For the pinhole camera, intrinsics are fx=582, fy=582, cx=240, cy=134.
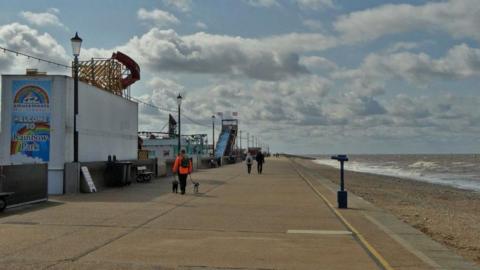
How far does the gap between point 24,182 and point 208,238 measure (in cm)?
739

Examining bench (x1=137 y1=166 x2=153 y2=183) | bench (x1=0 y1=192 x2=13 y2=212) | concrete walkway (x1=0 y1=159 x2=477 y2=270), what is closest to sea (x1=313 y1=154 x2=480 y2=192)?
bench (x1=137 y1=166 x2=153 y2=183)

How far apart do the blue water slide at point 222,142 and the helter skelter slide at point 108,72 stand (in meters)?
64.5

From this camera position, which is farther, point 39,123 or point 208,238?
point 39,123

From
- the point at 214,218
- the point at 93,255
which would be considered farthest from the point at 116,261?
the point at 214,218

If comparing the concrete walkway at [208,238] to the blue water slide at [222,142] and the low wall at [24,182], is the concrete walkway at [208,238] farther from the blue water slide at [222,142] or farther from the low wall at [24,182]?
the blue water slide at [222,142]

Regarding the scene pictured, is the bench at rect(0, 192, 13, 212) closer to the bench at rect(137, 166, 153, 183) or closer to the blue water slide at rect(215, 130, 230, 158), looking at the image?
the bench at rect(137, 166, 153, 183)

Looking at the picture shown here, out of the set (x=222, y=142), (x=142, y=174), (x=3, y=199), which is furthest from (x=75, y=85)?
(x=222, y=142)

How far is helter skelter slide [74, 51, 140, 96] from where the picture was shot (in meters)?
30.2

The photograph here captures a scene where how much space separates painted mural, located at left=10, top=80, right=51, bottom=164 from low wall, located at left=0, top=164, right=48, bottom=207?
320 cm

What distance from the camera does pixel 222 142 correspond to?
102 meters

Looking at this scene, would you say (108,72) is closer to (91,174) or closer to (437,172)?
(91,174)

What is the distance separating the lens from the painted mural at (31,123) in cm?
1997

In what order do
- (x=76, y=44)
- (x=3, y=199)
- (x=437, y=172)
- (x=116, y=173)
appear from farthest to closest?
(x=437, y=172)
(x=116, y=173)
(x=76, y=44)
(x=3, y=199)

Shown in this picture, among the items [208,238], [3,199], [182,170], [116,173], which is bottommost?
[208,238]
